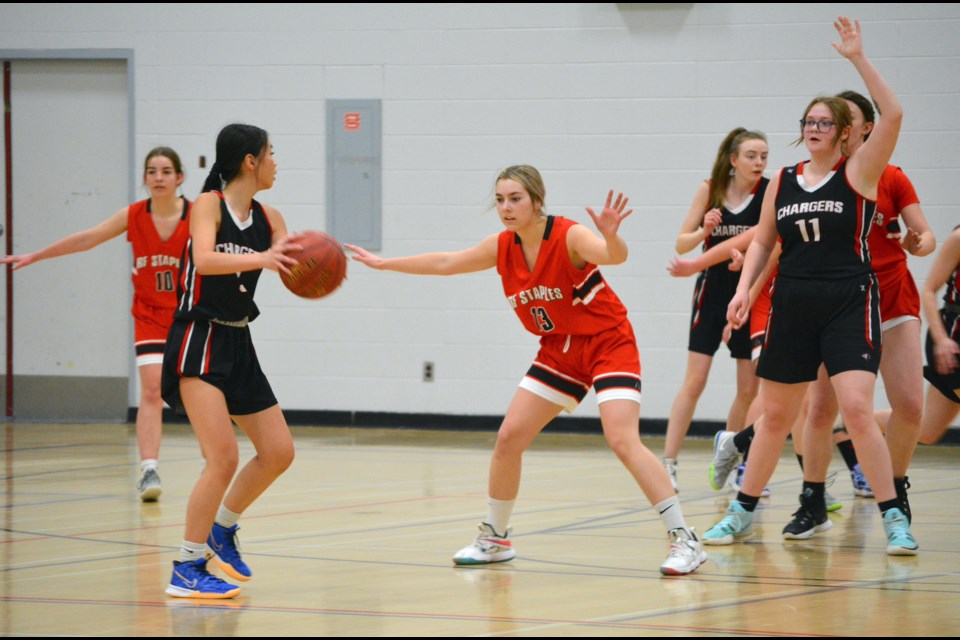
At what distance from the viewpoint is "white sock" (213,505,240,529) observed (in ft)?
15.3

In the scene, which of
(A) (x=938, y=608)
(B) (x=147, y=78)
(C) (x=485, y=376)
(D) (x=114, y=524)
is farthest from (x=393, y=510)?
(B) (x=147, y=78)

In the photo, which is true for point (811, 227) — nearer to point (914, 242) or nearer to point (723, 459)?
point (914, 242)

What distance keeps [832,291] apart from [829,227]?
246mm

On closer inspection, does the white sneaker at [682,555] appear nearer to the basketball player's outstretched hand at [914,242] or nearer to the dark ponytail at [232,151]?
the basketball player's outstretched hand at [914,242]

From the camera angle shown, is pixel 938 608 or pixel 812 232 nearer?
pixel 938 608

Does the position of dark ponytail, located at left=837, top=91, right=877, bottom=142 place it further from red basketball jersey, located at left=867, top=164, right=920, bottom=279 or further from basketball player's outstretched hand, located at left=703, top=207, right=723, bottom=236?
basketball player's outstretched hand, located at left=703, top=207, right=723, bottom=236

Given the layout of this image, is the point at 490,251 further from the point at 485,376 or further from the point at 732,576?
the point at 485,376

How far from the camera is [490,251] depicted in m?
5.22

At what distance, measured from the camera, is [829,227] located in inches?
199

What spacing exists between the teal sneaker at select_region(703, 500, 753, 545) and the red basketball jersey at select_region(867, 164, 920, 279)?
3.76 ft

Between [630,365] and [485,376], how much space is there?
5761 mm

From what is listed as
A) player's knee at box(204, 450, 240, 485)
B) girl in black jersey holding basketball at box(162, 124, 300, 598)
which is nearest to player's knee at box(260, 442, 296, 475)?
girl in black jersey holding basketball at box(162, 124, 300, 598)

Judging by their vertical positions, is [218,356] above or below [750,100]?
below

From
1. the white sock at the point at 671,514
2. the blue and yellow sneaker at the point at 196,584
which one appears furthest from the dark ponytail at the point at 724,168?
the blue and yellow sneaker at the point at 196,584
